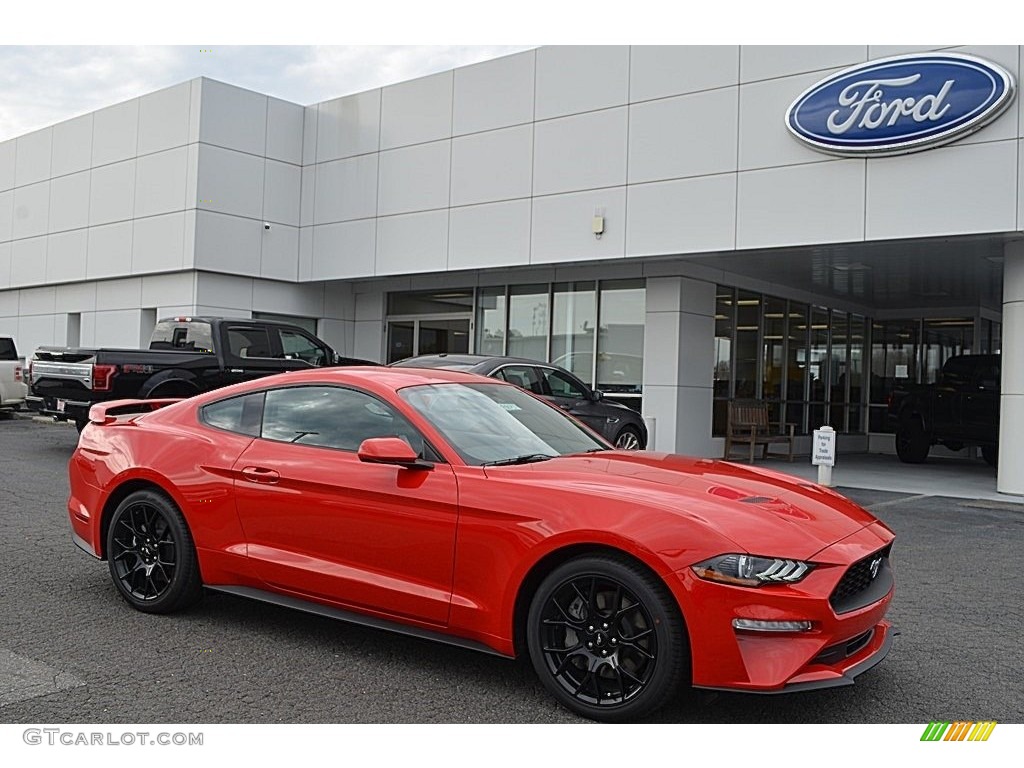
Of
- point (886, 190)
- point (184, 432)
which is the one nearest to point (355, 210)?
point (886, 190)

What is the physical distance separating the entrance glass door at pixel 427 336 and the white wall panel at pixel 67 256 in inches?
280

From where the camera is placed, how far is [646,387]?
53.3 feet

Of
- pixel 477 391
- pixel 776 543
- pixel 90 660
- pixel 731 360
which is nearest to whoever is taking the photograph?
pixel 776 543

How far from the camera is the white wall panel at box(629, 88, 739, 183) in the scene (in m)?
13.8

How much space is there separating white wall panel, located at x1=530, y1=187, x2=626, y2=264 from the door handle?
1042 cm

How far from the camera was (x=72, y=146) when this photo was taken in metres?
22.0

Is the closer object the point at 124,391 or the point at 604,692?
the point at 604,692

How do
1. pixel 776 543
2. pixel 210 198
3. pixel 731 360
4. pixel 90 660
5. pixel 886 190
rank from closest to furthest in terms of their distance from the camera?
pixel 776 543 < pixel 90 660 < pixel 886 190 < pixel 731 360 < pixel 210 198

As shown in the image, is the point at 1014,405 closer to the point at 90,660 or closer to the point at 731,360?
the point at 731,360

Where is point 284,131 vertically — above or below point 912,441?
above

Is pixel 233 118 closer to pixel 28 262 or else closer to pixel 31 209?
pixel 31 209

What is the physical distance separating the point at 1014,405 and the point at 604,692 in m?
10.4

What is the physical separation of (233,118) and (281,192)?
1.61 metres

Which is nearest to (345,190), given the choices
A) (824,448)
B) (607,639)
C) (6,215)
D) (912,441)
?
(6,215)
